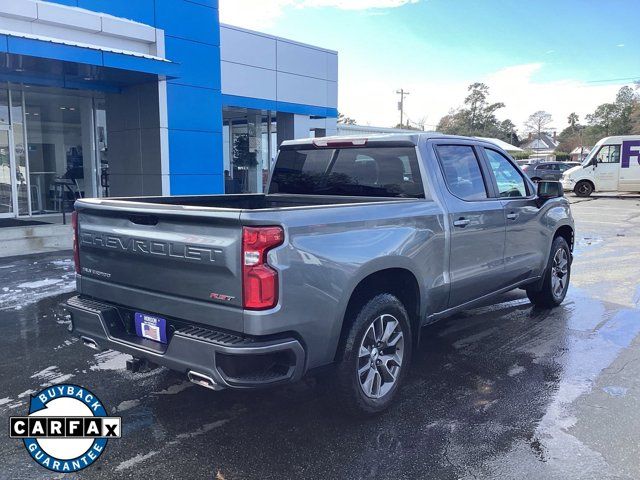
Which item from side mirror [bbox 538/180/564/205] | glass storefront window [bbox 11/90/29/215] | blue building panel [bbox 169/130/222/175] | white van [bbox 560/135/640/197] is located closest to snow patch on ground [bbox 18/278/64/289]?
blue building panel [bbox 169/130/222/175]

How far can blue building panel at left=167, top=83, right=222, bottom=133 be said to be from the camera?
13.5 meters

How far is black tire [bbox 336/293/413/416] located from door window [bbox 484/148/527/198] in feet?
6.93

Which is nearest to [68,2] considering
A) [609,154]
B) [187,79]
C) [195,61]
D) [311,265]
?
[187,79]

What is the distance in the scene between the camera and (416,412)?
3906 mm

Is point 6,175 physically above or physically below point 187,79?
below

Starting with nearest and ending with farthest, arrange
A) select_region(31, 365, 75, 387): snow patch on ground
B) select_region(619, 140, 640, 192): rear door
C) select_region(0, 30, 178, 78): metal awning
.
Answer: select_region(31, 365, 75, 387): snow patch on ground < select_region(0, 30, 178, 78): metal awning < select_region(619, 140, 640, 192): rear door

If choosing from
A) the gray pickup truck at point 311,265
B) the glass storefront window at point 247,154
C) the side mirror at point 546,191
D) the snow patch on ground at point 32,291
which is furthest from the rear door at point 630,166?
the snow patch on ground at point 32,291

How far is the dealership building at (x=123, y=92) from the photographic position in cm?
1141

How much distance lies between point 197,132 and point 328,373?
1165 cm

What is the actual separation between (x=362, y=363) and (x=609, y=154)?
Answer: 25.2 metres

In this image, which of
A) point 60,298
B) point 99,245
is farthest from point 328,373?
point 60,298

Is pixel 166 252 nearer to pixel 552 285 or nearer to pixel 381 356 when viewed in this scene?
pixel 381 356

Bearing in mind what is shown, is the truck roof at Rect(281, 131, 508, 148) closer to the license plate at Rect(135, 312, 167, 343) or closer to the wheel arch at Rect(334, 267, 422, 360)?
the wheel arch at Rect(334, 267, 422, 360)

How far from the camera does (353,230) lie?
353 cm
